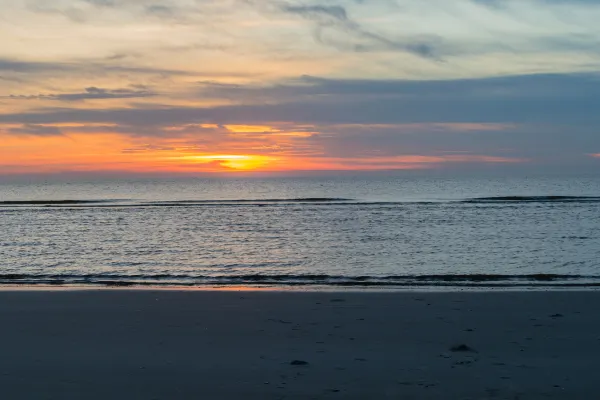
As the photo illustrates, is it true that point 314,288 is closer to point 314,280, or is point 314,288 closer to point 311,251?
point 314,280

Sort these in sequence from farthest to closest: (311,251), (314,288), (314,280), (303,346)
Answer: (311,251), (314,280), (314,288), (303,346)

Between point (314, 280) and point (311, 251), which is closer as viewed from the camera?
point (314, 280)

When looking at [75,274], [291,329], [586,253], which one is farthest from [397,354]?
[586,253]

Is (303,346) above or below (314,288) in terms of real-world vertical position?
above

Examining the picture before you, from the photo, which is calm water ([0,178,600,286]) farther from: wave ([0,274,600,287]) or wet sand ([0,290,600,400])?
wet sand ([0,290,600,400])

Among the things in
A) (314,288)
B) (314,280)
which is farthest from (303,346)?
(314,280)

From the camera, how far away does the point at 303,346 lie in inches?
375

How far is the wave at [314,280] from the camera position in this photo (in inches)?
659

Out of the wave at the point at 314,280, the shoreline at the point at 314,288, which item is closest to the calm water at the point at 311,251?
the wave at the point at 314,280

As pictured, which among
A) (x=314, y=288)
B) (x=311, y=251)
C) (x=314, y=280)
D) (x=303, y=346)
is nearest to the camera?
(x=303, y=346)

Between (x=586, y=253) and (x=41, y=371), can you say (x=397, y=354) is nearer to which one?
(x=41, y=371)

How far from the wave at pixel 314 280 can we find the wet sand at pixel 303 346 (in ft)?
8.96

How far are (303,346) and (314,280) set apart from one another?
8.31 m

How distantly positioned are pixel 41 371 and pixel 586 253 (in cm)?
2101
